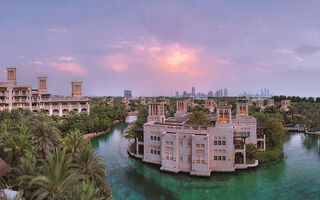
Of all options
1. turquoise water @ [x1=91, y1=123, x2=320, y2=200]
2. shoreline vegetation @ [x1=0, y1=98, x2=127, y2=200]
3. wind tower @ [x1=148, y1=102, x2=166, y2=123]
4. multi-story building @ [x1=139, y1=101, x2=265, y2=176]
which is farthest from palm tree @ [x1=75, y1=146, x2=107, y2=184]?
wind tower @ [x1=148, y1=102, x2=166, y2=123]

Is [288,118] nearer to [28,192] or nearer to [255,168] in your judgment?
[255,168]

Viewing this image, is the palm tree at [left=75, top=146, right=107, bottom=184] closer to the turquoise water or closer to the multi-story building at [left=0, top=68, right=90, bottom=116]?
the turquoise water

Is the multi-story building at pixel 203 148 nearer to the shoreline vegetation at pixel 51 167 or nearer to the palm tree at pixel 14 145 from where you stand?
the shoreline vegetation at pixel 51 167

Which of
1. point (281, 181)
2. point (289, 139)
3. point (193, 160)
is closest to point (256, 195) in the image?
point (281, 181)

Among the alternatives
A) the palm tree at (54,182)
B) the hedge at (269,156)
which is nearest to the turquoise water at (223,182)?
the hedge at (269,156)

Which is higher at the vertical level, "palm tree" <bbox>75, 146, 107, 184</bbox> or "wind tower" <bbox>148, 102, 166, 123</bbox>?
"wind tower" <bbox>148, 102, 166, 123</bbox>

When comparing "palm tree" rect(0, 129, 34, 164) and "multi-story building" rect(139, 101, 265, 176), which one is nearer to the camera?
"palm tree" rect(0, 129, 34, 164)
